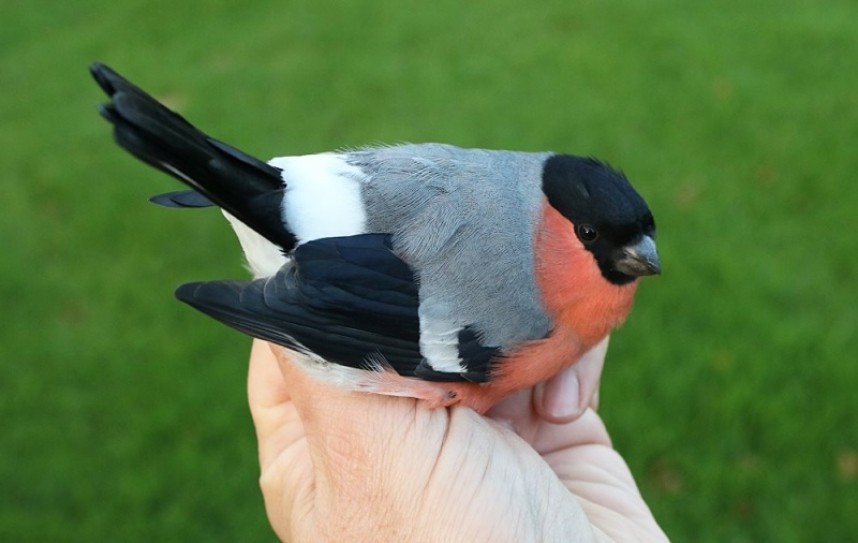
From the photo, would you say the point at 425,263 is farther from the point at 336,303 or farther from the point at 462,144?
the point at 462,144

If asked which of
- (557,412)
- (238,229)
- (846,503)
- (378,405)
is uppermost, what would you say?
(238,229)

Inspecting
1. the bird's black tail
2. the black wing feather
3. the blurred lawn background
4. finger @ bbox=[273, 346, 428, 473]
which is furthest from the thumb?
the blurred lawn background

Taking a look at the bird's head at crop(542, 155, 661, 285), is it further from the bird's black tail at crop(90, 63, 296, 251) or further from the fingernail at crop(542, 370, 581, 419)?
the bird's black tail at crop(90, 63, 296, 251)

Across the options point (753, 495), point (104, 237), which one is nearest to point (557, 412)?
point (753, 495)

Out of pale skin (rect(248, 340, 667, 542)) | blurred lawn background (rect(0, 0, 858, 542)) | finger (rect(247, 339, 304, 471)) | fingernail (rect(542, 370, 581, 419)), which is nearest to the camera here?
pale skin (rect(248, 340, 667, 542))

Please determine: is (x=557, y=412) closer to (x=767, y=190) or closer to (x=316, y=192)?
(x=316, y=192)

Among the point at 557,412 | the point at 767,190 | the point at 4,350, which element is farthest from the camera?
the point at 767,190
